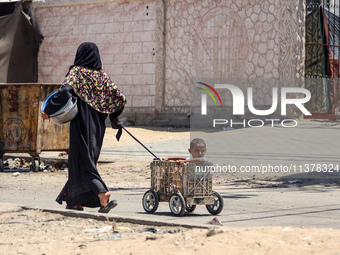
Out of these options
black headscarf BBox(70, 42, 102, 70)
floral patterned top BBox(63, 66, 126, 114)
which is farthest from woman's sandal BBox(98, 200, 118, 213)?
black headscarf BBox(70, 42, 102, 70)

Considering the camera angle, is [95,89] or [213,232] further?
[95,89]

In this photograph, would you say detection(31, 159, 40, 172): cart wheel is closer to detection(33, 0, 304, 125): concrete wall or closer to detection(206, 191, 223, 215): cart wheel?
detection(206, 191, 223, 215): cart wheel

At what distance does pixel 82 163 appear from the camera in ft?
21.1

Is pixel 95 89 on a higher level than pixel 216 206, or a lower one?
higher

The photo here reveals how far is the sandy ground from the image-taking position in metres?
4.36

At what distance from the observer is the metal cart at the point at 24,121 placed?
1206 cm

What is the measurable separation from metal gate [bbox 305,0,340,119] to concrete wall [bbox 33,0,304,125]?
4.11ft

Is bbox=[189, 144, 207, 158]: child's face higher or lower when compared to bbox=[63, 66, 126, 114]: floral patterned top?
lower

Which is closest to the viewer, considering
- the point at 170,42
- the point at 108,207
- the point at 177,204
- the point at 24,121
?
the point at 108,207

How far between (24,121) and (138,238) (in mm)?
7713

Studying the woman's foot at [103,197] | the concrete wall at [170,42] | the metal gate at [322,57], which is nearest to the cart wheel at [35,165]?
the woman's foot at [103,197]

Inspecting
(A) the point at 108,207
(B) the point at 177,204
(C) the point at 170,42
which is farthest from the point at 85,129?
(C) the point at 170,42

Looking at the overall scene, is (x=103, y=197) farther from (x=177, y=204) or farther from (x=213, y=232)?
(x=213, y=232)

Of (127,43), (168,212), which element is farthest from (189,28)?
(168,212)
